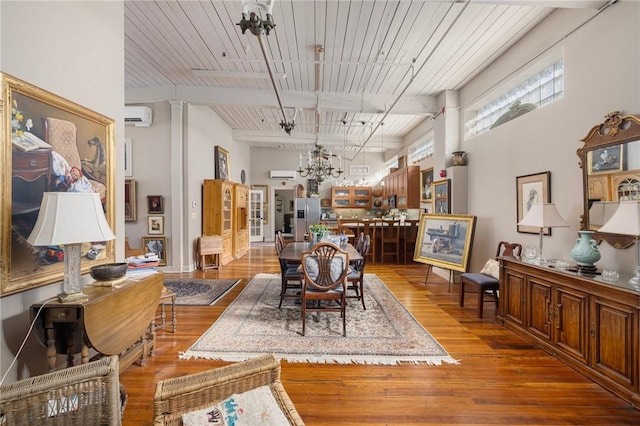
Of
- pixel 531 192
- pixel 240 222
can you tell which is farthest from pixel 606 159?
pixel 240 222

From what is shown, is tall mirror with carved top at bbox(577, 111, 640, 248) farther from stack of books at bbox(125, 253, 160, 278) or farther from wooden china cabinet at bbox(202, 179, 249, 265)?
wooden china cabinet at bbox(202, 179, 249, 265)

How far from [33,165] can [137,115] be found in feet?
12.9

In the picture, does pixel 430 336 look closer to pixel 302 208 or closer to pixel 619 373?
pixel 619 373

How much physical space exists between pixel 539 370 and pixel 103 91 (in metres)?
4.22

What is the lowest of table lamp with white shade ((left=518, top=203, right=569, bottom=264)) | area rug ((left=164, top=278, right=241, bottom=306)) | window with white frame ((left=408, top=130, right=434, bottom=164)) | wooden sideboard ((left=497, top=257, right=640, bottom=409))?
area rug ((left=164, top=278, right=241, bottom=306))

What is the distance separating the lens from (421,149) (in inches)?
290

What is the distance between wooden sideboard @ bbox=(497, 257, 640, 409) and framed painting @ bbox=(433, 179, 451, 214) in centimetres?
217

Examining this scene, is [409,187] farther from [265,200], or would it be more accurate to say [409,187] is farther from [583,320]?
[265,200]

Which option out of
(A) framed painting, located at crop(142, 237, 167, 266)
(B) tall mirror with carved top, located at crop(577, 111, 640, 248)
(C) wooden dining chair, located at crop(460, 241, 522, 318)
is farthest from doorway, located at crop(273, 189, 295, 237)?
(B) tall mirror with carved top, located at crop(577, 111, 640, 248)

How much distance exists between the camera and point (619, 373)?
1923 millimetres

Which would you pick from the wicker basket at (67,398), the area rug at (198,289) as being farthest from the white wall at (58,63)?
the area rug at (198,289)

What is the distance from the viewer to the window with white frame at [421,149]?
6793 mm

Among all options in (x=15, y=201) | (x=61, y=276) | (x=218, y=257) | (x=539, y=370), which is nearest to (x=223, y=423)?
(x=61, y=276)

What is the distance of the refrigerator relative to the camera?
9.70m
